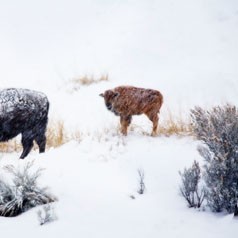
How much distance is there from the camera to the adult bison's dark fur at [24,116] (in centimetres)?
623

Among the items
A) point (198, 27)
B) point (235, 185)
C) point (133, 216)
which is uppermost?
point (198, 27)

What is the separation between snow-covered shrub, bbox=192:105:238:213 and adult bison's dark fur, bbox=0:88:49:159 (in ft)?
8.91

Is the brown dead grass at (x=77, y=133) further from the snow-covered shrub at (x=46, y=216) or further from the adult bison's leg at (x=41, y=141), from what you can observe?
the snow-covered shrub at (x=46, y=216)

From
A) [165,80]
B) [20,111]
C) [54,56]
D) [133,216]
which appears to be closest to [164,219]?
[133,216]

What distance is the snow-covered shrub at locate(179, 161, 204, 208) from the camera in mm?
4453

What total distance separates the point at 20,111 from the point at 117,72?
5.53m

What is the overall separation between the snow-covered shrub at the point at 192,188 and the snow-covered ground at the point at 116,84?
0.11m

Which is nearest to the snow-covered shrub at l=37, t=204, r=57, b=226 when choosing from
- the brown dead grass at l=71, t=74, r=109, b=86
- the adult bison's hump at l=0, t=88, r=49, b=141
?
the adult bison's hump at l=0, t=88, r=49, b=141

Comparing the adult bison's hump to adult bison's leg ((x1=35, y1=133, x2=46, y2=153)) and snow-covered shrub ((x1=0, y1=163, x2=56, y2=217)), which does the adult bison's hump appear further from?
snow-covered shrub ((x1=0, y1=163, x2=56, y2=217))

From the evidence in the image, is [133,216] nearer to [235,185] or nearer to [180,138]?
[235,185]

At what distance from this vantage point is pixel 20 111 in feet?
20.7

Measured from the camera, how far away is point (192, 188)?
4469 millimetres

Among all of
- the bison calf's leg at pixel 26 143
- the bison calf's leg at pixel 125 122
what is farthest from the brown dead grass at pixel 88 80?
the bison calf's leg at pixel 26 143

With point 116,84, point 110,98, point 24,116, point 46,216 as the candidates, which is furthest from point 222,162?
point 116,84
